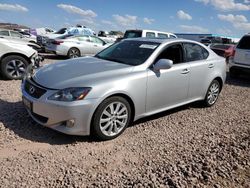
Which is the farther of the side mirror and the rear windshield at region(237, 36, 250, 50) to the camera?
the rear windshield at region(237, 36, 250, 50)

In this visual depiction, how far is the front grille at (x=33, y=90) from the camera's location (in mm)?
4121

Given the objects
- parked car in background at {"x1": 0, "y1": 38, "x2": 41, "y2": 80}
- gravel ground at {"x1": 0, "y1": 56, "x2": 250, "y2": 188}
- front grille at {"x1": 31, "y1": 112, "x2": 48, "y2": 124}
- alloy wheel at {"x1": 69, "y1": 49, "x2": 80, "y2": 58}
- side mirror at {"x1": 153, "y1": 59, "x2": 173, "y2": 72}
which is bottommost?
gravel ground at {"x1": 0, "y1": 56, "x2": 250, "y2": 188}

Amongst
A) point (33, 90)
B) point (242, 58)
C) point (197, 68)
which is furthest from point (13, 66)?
point (242, 58)

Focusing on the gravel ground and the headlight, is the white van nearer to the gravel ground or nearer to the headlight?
the gravel ground

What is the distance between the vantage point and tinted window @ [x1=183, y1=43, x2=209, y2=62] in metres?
5.65

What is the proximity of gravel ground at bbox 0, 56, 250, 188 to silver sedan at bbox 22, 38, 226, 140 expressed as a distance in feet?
0.97

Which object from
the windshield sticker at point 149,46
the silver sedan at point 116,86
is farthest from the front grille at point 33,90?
the windshield sticker at point 149,46

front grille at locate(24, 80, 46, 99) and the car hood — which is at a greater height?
the car hood

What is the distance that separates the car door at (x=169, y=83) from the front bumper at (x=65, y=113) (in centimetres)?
118

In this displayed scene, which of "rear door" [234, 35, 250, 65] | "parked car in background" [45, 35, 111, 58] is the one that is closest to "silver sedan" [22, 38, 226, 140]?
"rear door" [234, 35, 250, 65]

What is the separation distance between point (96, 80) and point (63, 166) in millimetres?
1306

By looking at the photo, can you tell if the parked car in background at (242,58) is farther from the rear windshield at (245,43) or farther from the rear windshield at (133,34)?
the rear windshield at (133,34)

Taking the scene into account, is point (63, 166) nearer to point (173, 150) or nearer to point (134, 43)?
point (173, 150)

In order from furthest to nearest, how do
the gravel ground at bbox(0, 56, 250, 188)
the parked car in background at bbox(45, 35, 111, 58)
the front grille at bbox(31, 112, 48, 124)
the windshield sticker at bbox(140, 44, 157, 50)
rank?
the parked car in background at bbox(45, 35, 111, 58), the windshield sticker at bbox(140, 44, 157, 50), the front grille at bbox(31, 112, 48, 124), the gravel ground at bbox(0, 56, 250, 188)
